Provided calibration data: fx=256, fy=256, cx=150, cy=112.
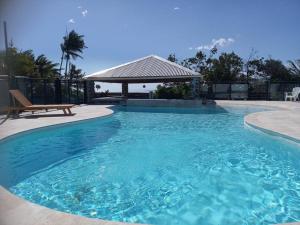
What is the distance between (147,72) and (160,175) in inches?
621

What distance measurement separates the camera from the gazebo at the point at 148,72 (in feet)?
63.4

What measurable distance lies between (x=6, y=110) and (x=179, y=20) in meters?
10.3

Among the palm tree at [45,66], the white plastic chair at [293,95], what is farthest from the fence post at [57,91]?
the white plastic chair at [293,95]

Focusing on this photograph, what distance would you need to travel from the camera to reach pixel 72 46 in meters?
37.4

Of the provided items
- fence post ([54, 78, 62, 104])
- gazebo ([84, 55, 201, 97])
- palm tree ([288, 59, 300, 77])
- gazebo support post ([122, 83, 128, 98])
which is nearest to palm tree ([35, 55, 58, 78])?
gazebo support post ([122, 83, 128, 98])

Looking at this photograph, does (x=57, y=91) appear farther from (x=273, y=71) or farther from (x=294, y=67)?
(x=294, y=67)

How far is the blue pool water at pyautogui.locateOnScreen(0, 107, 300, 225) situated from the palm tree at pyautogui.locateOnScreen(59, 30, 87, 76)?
102 ft

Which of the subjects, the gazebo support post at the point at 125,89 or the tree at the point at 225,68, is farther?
the tree at the point at 225,68

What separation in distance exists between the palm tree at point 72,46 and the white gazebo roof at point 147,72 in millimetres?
17883

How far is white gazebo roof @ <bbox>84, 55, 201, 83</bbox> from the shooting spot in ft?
63.4

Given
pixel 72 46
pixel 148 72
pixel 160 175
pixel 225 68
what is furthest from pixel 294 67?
pixel 160 175

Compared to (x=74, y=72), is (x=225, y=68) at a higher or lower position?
lower

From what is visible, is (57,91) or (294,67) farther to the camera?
(294,67)

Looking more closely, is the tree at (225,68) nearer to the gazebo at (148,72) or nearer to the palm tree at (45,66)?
the gazebo at (148,72)
